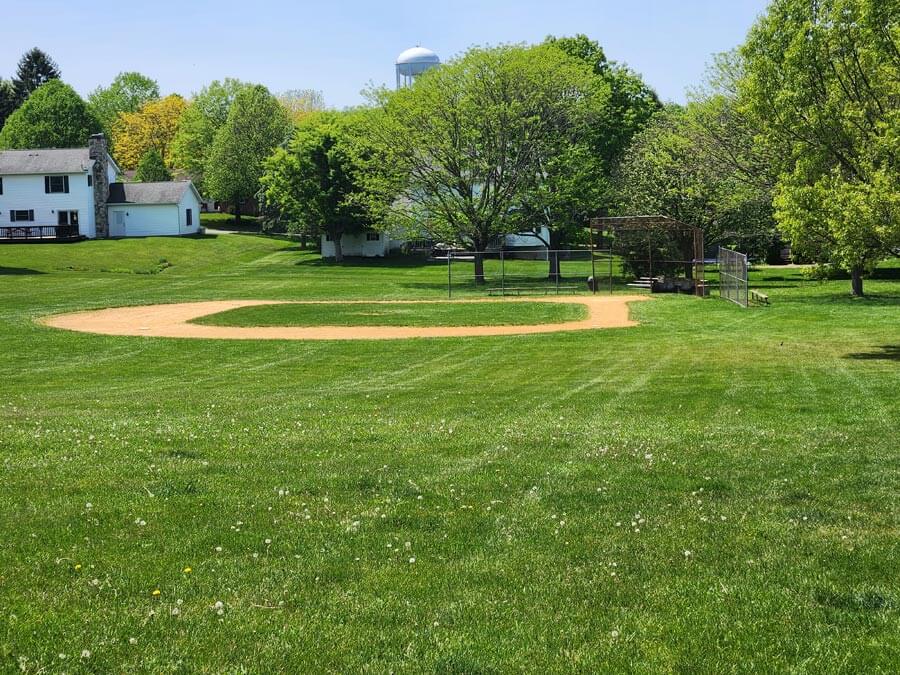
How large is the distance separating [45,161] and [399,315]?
5584 centimetres

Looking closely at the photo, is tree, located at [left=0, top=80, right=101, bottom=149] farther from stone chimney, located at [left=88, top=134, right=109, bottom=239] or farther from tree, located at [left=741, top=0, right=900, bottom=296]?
tree, located at [left=741, top=0, right=900, bottom=296]

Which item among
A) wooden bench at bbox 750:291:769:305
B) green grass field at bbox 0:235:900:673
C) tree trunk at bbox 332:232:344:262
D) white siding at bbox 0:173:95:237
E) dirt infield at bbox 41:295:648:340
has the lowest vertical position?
green grass field at bbox 0:235:900:673

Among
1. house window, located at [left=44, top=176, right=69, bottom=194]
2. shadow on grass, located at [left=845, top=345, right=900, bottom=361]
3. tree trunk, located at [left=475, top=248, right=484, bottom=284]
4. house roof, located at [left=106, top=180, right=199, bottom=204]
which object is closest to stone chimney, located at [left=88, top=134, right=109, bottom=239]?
house roof, located at [left=106, top=180, right=199, bottom=204]

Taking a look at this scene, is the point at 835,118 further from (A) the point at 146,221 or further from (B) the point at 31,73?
(B) the point at 31,73

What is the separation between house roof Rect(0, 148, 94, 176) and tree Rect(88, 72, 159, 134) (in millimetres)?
48204

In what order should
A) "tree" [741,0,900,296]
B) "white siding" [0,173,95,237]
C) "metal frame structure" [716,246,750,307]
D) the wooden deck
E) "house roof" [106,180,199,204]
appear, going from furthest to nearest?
"house roof" [106,180,199,204]
"white siding" [0,173,95,237]
the wooden deck
"metal frame structure" [716,246,750,307]
"tree" [741,0,900,296]

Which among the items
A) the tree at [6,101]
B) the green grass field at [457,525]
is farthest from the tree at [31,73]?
the green grass field at [457,525]

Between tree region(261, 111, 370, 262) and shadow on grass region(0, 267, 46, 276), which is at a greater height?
tree region(261, 111, 370, 262)

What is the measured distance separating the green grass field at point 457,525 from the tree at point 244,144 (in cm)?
7465

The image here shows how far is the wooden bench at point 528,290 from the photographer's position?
47.2 meters

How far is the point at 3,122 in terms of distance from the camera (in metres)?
110

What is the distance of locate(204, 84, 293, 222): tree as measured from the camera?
89562 millimetres

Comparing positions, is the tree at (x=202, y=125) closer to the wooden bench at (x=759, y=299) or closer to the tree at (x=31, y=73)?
the tree at (x=31, y=73)

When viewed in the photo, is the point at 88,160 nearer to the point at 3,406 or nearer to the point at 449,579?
the point at 3,406
